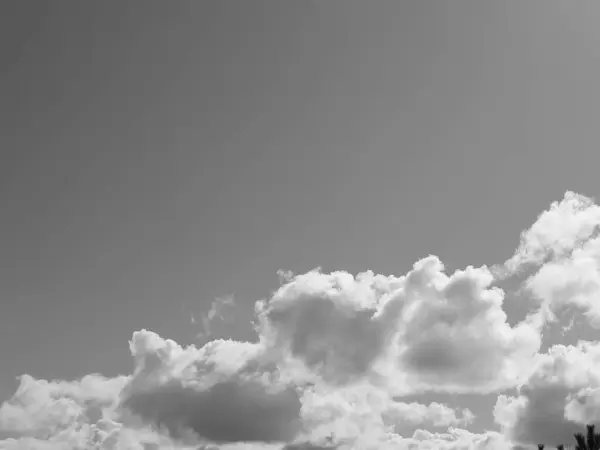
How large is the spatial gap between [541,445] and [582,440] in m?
6.57

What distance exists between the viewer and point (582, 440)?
12988cm

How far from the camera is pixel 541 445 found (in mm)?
135500
